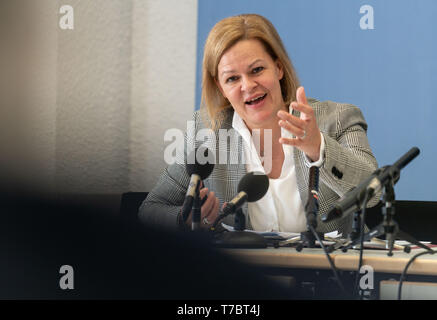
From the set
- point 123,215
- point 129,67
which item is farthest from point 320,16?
point 123,215

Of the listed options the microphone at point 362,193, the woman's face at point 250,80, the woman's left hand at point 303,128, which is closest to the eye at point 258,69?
the woman's face at point 250,80

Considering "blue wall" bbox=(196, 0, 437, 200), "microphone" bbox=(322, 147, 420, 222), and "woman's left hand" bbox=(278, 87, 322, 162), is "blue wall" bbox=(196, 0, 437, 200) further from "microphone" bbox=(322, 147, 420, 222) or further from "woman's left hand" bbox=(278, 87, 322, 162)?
"microphone" bbox=(322, 147, 420, 222)

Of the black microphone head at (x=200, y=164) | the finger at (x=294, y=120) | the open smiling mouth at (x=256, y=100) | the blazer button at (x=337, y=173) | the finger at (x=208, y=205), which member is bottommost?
the finger at (x=208, y=205)

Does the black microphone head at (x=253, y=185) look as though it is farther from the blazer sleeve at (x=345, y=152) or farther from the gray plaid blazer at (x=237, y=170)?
the gray plaid blazer at (x=237, y=170)

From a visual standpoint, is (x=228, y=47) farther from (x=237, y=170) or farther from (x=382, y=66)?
(x=382, y=66)

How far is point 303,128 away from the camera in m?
1.08

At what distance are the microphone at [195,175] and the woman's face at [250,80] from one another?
0.44 m

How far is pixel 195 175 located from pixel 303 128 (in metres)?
0.24

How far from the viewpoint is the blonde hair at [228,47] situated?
5.15 ft

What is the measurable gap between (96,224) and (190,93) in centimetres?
255

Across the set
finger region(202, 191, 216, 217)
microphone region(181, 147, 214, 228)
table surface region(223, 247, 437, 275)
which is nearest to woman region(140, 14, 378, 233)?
finger region(202, 191, 216, 217)

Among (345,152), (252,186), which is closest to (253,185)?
(252,186)
